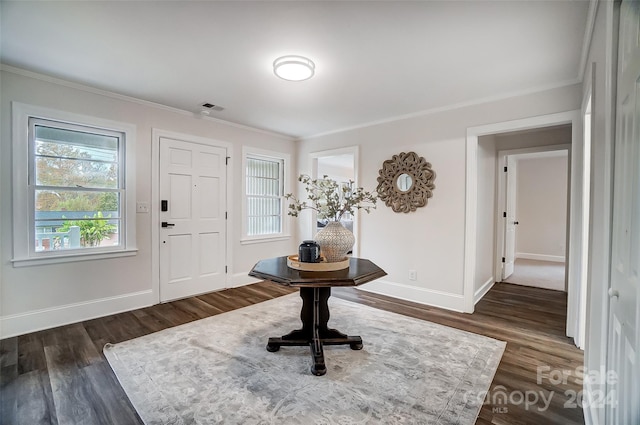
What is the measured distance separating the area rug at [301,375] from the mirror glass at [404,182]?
170 centimetres

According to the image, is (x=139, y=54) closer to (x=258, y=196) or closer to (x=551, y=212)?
(x=258, y=196)

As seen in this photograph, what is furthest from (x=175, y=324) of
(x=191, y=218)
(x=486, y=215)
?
(x=486, y=215)

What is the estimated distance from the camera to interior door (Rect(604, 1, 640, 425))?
35.2 inches

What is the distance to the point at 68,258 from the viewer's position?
112 inches

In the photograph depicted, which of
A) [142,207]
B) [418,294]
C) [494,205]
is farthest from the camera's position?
[494,205]

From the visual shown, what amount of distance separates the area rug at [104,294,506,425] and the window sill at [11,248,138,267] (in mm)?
1091

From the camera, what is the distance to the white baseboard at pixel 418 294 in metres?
3.33

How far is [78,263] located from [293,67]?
2889mm

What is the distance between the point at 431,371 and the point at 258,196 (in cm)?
342

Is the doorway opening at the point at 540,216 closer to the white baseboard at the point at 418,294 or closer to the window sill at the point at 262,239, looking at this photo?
the white baseboard at the point at 418,294

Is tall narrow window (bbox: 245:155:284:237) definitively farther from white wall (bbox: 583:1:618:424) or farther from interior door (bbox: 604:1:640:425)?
interior door (bbox: 604:1:640:425)

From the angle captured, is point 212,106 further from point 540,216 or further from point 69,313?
point 540,216

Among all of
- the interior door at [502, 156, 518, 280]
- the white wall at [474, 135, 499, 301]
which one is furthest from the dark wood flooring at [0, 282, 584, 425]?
the interior door at [502, 156, 518, 280]

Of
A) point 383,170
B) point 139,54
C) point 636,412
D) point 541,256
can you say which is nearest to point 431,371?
point 636,412
